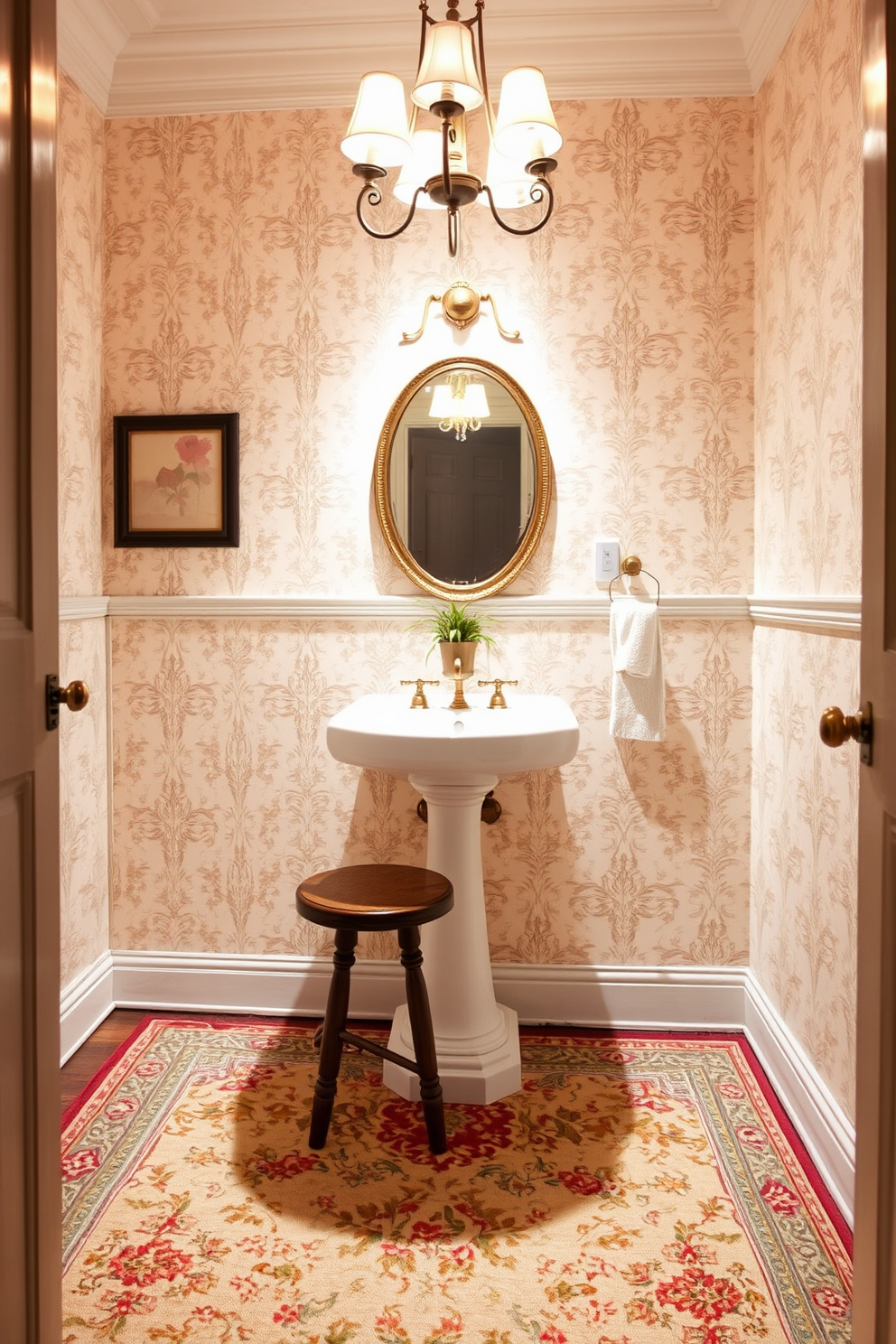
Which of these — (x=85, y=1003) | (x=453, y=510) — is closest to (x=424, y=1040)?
(x=85, y=1003)

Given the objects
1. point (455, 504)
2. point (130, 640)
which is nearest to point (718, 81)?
point (455, 504)

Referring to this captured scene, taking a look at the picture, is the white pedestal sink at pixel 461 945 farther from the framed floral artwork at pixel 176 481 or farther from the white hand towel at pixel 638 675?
the framed floral artwork at pixel 176 481

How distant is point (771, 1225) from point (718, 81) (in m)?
2.60

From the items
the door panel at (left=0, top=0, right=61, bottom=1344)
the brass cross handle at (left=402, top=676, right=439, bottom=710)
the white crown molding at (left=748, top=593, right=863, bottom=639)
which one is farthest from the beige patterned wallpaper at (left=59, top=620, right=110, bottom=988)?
the white crown molding at (left=748, top=593, right=863, bottom=639)

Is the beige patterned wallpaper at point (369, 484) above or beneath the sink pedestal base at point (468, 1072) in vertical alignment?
above

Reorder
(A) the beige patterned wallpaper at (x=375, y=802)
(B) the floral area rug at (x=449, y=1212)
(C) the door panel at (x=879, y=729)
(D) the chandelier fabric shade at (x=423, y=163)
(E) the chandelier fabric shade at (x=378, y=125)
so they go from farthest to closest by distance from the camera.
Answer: (A) the beige patterned wallpaper at (x=375, y=802) < (D) the chandelier fabric shade at (x=423, y=163) < (E) the chandelier fabric shade at (x=378, y=125) < (B) the floral area rug at (x=449, y=1212) < (C) the door panel at (x=879, y=729)

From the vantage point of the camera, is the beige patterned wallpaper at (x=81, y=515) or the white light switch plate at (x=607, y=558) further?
Result: the white light switch plate at (x=607, y=558)

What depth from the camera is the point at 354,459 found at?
2.50m

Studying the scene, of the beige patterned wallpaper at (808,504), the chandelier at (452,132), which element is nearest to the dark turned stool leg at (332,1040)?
the beige patterned wallpaper at (808,504)

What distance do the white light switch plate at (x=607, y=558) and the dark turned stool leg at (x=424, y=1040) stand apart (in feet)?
3.48

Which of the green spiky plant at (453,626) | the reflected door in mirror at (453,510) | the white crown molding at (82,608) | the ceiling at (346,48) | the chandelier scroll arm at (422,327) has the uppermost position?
the ceiling at (346,48)

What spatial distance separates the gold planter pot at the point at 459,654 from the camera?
7.77ft

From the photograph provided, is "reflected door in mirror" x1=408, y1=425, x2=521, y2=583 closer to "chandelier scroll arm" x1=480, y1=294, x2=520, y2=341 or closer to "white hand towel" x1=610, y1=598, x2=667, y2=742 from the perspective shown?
"chandelier scroll arm" x1=480, y1=294, x2=520, y2=341

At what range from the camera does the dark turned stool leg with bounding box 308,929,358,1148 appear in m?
1.91
